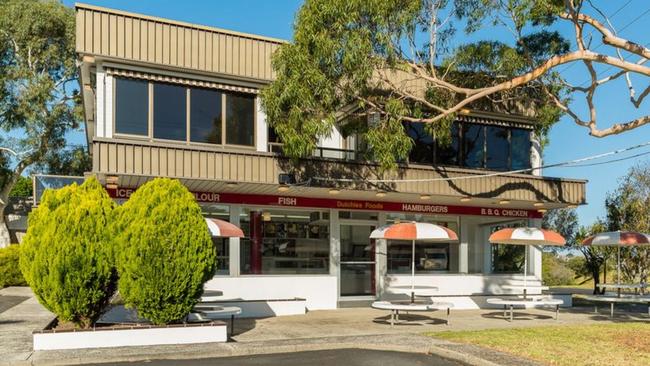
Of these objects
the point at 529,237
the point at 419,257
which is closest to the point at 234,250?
the point at 419,257

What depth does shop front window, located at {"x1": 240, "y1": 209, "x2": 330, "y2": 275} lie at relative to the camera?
16.6m

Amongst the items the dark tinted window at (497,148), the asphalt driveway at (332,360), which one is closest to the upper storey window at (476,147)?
the dark tinted window at (497,148)

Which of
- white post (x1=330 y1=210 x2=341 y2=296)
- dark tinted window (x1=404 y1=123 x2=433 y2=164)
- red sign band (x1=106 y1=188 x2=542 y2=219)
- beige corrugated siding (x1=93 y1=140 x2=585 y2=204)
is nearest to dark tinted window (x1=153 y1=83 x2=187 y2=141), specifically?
beige corrugated siding (x1=93 y1=140 x2=585 y2=204)

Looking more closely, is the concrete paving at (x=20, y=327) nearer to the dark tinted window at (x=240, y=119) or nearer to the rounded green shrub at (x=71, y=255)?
the rounded green shrub at (x=71, y=255)

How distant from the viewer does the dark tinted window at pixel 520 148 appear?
1941cm

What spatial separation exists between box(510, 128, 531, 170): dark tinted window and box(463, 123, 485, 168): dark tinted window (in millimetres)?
1195

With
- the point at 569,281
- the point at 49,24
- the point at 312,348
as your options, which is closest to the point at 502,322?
the point at 312,348

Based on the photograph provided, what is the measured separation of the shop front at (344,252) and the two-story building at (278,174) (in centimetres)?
4

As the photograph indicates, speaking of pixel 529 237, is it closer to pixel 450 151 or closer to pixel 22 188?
pixel 450 151

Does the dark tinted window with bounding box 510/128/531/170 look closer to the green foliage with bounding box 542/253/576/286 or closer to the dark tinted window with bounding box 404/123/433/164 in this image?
the dark tinted window with bounding box 404/123/433/164

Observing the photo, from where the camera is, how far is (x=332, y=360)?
9719 millimetres

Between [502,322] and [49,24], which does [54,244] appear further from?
[49,24]

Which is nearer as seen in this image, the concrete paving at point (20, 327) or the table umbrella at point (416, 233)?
the concrete paving at point (20, 327)

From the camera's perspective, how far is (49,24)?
113 feet
